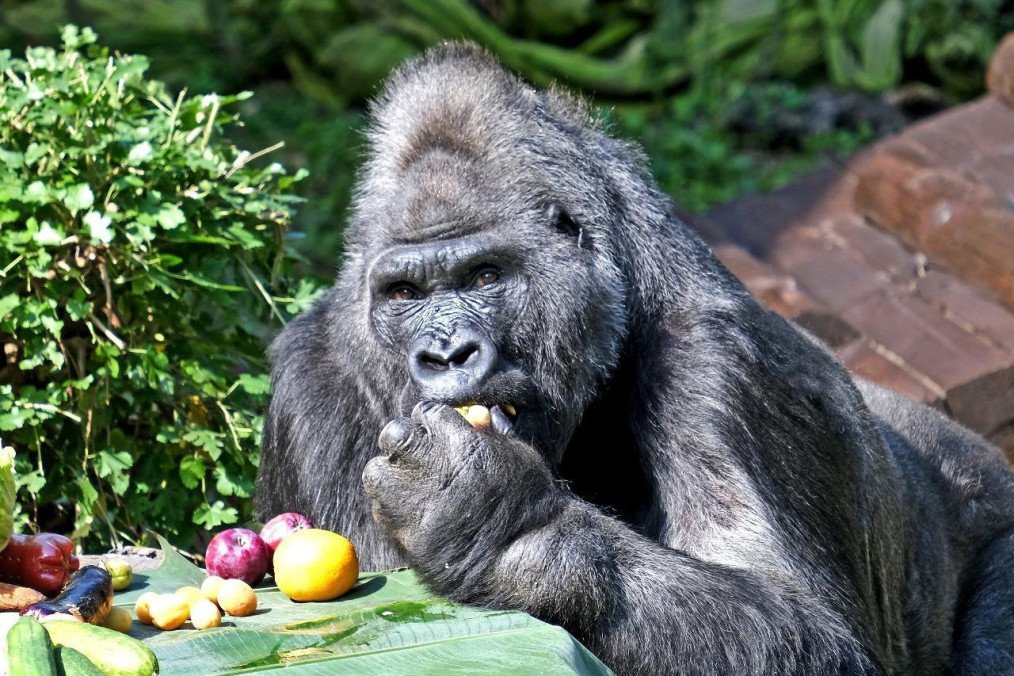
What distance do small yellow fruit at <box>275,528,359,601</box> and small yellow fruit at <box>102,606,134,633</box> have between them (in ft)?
1.83

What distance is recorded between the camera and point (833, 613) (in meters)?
4.46

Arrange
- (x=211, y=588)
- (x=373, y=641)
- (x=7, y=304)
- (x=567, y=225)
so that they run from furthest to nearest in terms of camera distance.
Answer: (x=7, y=304), (x=567, y=225), (x=211, y=588), (x=373, y=641)

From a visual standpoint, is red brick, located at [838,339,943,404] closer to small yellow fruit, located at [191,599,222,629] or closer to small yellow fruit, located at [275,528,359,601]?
small yellow fruit, located at [275,528,359,601]

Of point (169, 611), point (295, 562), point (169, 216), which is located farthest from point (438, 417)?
point (169, 216)

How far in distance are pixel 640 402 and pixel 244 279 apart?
1.98 meters

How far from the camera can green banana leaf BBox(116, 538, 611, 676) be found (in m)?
3.56

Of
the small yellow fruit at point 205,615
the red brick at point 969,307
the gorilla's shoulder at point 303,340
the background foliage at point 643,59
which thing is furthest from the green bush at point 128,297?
the background foliage at point 643,59

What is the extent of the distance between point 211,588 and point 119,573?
1.14ft

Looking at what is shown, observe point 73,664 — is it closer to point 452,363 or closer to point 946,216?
point 452,363

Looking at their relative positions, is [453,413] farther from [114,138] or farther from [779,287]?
[779,287]

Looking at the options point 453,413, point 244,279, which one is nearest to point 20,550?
point 453,413

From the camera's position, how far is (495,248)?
470cm

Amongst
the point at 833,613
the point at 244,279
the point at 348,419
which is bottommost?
the point at 833,613

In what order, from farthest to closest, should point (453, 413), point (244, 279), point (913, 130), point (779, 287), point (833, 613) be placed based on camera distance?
point (913, 130), point (779, 287), point (244, 279), point (833, 613), point (453, 413)
